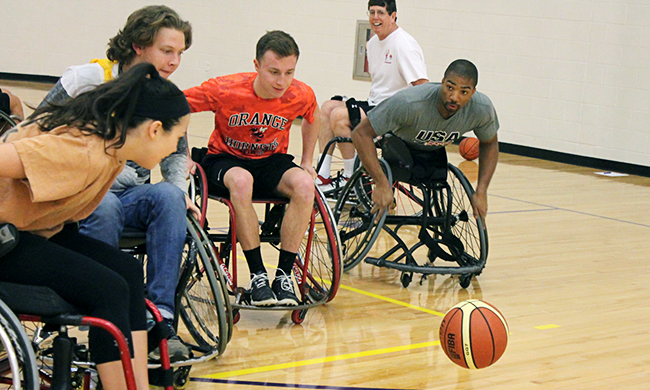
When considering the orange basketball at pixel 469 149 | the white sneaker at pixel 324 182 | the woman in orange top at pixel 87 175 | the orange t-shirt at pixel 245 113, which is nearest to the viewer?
the woman in orange top at pixel 87 175

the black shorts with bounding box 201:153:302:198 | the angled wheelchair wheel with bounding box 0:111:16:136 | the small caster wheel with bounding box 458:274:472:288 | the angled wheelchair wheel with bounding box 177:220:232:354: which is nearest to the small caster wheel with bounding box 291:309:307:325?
the angled wheelchair wheel with bounding box 177:220:232:354

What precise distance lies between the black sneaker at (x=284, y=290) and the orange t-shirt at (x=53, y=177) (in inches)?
44.0

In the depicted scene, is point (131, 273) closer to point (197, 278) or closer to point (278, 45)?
point (197, 278)

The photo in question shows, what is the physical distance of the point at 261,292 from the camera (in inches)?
108

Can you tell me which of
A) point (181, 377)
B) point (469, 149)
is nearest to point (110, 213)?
point (181, 377)

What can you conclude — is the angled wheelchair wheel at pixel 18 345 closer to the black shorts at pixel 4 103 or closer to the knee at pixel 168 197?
the knee at pixel 168 197

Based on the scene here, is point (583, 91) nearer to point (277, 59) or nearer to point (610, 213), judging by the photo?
point (610, 213)

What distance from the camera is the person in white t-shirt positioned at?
4988 mm

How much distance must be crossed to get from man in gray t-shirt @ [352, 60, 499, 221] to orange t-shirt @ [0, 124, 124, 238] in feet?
5.76

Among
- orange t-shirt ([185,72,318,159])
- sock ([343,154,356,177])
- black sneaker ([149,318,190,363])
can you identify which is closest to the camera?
black sneaker ([149,318,190,363])

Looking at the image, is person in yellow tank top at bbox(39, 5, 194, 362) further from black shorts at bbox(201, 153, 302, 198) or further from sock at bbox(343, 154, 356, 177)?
sock at bbox(343, 154, 356, 177)

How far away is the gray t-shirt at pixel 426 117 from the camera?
10.9 feet

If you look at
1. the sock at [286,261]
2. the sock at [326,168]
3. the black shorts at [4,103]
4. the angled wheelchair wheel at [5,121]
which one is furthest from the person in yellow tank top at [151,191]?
the sock at [326,168]

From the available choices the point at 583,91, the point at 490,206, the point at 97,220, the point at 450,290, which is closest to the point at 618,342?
the point at 450,290
